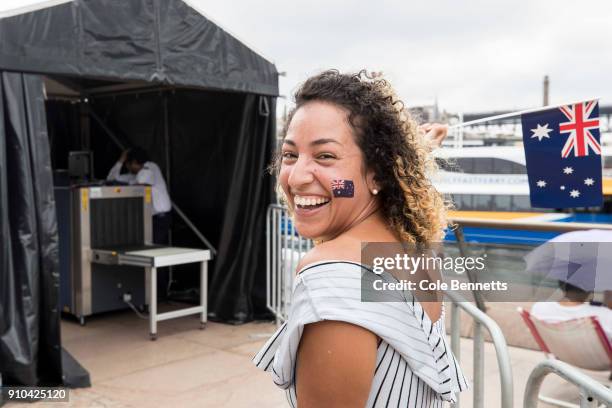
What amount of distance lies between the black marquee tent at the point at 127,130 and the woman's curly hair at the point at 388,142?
3483 mm

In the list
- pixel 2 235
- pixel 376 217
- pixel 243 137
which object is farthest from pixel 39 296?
pixel 376 217

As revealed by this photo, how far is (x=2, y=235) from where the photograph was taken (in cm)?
434

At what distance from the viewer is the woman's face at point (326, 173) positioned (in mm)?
1426

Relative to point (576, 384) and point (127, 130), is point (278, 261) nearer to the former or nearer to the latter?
point (127, 130)

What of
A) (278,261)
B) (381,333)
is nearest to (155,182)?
(278,261)

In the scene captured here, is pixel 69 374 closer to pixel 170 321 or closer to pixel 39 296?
pixel 39 296

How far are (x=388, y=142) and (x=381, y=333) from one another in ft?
1.53

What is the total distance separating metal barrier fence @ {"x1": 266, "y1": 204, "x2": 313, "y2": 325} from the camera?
20.5ft

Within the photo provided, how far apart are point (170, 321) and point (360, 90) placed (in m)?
5.77

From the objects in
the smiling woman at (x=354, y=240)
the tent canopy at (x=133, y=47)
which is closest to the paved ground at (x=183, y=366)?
the tent canopy at (x=133, y=47)

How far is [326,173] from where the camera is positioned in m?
1.42

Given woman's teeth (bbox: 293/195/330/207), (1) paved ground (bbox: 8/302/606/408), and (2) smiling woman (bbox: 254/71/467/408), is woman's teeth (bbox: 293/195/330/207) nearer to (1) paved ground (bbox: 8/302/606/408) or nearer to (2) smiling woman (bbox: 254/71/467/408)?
(2) smiling woman (bbox: 254/71/467/408)

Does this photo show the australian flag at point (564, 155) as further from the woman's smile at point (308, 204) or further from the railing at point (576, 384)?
the woman's smile at point (308, 204)

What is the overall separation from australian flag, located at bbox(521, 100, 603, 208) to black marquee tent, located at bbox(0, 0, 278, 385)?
3.09 meters
